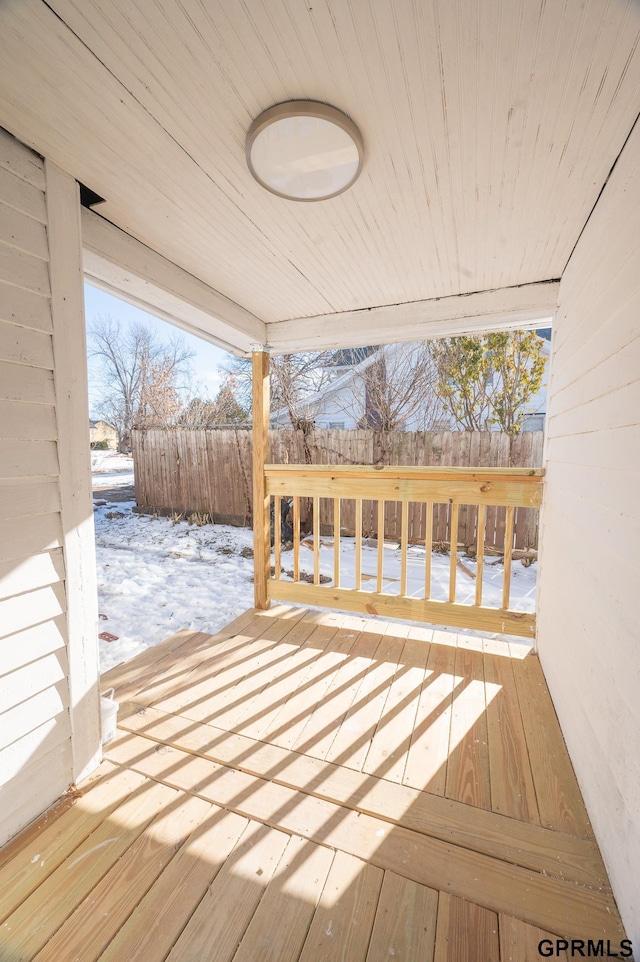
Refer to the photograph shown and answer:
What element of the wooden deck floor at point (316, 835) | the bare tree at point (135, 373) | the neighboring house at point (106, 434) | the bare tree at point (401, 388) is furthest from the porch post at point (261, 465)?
the neighboring house at point (106, 434)

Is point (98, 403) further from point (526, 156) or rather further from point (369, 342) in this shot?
point (526, 156)

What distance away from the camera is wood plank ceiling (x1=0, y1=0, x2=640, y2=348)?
0.85 meters

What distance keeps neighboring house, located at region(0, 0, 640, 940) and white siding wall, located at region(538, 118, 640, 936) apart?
0.04 feet

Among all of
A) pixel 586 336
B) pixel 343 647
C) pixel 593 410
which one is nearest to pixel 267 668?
pixel 343 647

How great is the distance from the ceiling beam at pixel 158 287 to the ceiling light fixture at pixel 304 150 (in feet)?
2.43

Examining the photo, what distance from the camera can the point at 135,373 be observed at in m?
10.3

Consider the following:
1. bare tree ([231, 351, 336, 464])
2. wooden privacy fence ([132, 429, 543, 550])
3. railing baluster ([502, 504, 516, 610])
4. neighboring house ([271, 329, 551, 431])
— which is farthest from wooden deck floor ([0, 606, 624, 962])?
neighboring house ([271, 329, 551, 431])

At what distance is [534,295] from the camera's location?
223 centimetres

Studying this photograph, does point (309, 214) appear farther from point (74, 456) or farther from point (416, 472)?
point (416, 472)

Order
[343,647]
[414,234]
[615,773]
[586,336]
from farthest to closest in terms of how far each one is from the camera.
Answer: [343,647] < [414,234] < [586,336] < [615,773]

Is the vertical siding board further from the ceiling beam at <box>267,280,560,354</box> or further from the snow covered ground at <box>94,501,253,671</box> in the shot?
the ceiling beam at <box>267,280,560,354</box>

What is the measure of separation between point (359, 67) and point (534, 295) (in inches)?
67.4

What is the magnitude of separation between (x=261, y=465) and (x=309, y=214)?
169 centimetres

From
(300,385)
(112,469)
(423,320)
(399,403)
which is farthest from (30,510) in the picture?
(112,469)
